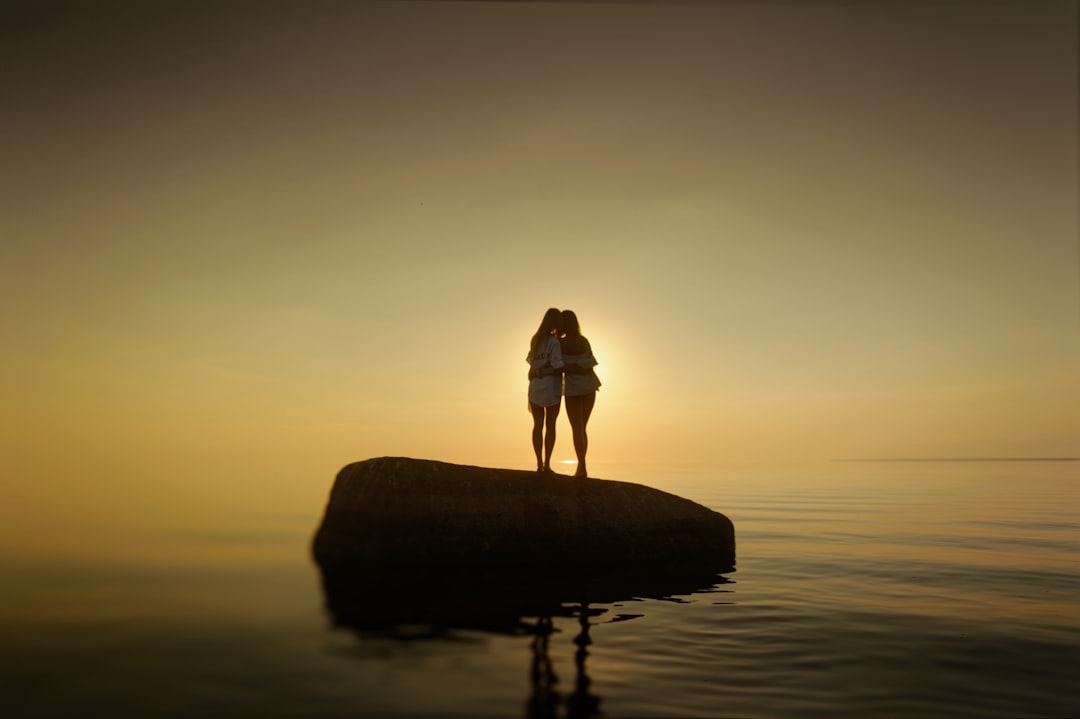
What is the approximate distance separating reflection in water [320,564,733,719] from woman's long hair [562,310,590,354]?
11.1 feet

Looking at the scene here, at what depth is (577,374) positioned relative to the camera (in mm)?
11281

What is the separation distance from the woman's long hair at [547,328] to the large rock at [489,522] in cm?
201

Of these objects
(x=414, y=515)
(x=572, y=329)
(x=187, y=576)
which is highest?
(x=572, y=329)

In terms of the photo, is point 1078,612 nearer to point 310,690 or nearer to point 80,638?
point 310,690

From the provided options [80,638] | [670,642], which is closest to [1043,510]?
[670,642]

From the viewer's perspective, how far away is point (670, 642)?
7004mm

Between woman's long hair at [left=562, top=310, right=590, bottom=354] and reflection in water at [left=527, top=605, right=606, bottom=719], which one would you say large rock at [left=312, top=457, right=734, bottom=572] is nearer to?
woman's long hair at [left=562, top=310, right=590, bottom=354]

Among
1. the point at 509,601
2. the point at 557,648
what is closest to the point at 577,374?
the point at 509,601

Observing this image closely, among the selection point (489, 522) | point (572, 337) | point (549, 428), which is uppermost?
point (572, 337)

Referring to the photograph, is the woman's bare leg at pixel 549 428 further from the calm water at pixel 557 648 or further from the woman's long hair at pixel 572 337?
the calm water at pixel 557 648

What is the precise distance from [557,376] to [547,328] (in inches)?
30.6

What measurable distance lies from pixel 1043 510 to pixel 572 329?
22.3 metres

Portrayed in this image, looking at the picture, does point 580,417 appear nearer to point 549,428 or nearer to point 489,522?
point 549,428

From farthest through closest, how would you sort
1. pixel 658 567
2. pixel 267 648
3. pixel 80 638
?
pixel 658 567
pixel 80 638
pixel 267 648
